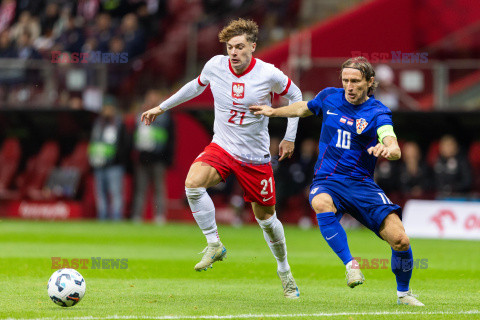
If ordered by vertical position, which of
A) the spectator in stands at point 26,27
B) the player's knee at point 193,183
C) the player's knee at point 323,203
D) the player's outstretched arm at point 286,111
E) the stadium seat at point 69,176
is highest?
the spectator in stands at point 26,27

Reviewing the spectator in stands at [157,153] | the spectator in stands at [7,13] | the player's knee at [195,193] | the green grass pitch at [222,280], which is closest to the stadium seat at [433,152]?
the green grass pitch at [222,280]

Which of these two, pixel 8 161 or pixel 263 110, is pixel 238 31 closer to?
pixel 263 110

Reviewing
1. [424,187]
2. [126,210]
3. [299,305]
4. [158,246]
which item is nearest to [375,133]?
[299,305]

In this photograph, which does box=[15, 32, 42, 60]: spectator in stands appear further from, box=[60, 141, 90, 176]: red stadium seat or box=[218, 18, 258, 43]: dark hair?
box=[218, 18, 258, 43]: dark hair

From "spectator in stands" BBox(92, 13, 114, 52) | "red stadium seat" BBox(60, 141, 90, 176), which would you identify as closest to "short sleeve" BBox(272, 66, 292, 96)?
"spectator in stands" BBox(92, 13, 114, 52)

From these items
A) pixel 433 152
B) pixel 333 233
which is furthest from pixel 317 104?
pixel 433 152

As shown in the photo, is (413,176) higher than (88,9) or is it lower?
lower

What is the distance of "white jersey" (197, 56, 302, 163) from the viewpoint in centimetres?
862

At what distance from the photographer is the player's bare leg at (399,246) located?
24.3 ft

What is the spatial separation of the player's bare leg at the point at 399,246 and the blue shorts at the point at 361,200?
0.06 metres

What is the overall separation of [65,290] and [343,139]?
2.78 m

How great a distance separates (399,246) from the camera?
24.4 feet

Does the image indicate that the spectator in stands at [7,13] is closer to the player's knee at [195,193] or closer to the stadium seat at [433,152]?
the stadium seat at [433,152]

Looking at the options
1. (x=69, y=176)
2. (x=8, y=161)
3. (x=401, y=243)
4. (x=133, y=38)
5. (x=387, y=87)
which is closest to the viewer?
(x=401, y=243)
